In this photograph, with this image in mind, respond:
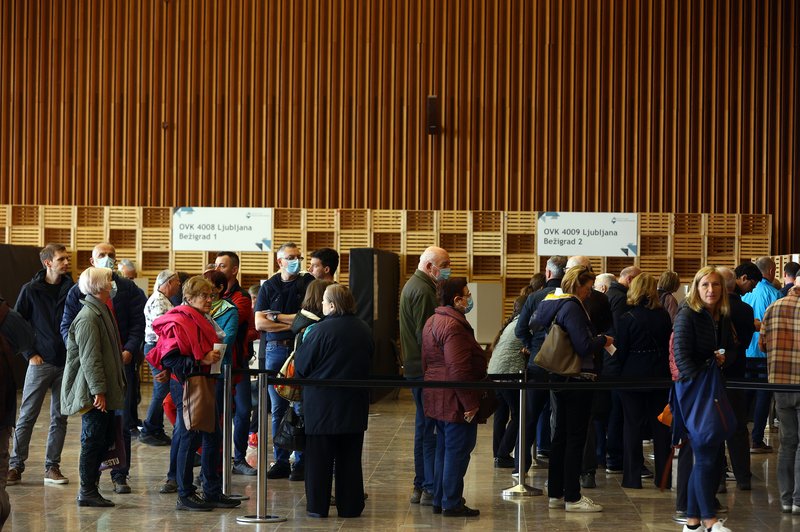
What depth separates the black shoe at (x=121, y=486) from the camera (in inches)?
266

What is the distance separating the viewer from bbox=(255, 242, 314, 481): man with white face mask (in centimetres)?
738

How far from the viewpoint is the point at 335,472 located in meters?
6.11

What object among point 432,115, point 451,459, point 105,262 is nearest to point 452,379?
point 451,459

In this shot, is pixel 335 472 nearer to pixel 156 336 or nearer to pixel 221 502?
pixel 221 502

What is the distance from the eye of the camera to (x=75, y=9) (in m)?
14.6

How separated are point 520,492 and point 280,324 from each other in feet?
6.75

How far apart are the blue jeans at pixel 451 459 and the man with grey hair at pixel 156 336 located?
6.07 feet

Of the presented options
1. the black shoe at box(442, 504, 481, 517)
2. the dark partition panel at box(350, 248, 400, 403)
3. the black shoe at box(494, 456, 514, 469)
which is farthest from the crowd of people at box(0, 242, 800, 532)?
the dark partition panel at box(350, 248, 400, 403)

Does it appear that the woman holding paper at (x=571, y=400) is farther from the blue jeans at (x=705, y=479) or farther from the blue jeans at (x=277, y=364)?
the blue jeans at (x=277, y=364)

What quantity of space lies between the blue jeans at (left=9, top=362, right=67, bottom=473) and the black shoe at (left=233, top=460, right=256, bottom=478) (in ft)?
4.07

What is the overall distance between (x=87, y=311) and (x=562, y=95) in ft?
31.6

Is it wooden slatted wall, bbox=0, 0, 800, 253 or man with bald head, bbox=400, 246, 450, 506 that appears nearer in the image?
man with bald head, bbox=400, 246, 450, 506

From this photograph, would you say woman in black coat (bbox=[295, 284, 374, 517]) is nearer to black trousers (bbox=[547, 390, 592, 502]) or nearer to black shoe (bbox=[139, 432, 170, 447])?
black trousers (bbox=[547, 390, 592, 502])

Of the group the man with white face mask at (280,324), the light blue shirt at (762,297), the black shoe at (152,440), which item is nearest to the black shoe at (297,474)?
the man with white face mask at (280,324)
